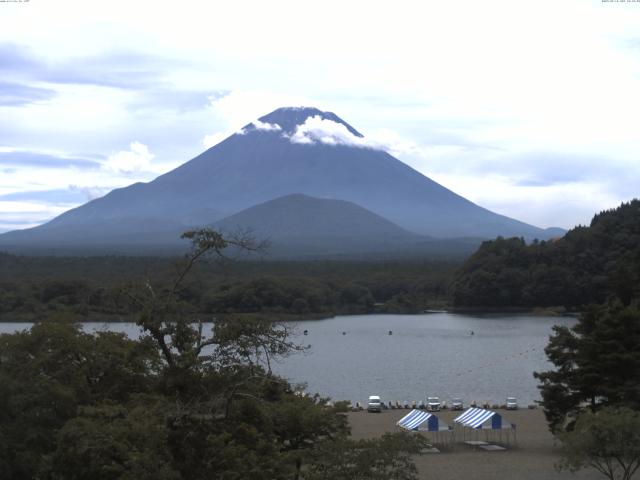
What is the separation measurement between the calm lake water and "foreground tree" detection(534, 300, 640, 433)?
24.0ft

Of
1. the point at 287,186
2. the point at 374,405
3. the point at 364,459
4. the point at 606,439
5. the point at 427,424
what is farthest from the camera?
the point at 287,186

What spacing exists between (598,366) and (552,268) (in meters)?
40.8

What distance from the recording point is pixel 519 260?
195ft

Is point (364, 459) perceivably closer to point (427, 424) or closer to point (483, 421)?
point (427, 424)

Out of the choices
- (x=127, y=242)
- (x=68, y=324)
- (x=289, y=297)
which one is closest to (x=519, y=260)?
(x=289, y=297)

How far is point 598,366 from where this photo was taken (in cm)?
1616

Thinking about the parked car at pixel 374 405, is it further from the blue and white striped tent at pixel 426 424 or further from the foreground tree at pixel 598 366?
the foreground tree at pixel 598 366

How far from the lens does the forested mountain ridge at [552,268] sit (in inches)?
2175

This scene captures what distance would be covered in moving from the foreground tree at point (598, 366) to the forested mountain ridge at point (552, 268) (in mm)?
36952

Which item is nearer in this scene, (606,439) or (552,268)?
(606,439)

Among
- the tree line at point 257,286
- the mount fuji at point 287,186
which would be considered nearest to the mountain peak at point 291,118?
the mount fuji at point 287,186

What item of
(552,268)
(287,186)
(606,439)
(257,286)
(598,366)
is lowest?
(606,439)

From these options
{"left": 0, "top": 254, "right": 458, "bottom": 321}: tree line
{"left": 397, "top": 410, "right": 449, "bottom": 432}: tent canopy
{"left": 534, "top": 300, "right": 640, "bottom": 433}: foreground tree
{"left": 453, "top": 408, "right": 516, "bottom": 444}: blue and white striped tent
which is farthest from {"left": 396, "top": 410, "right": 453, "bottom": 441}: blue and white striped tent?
{"left": 0, "top": 254, "right": 458, "bottom": 321}: tree line

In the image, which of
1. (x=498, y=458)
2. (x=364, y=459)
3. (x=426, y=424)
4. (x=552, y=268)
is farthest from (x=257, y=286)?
(x=364, y=459)
